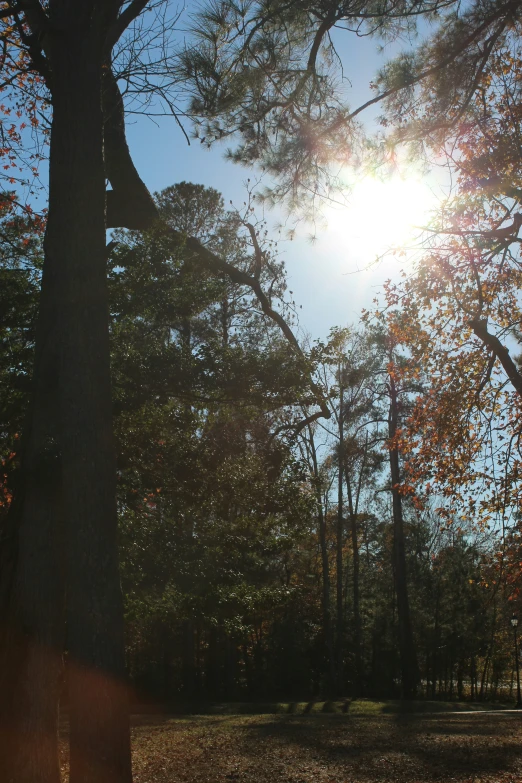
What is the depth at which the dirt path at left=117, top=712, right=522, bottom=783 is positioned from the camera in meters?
8.34

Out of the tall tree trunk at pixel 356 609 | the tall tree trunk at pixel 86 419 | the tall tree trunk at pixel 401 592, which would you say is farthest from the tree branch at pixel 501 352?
the tall tree trunk at pixel 356 609

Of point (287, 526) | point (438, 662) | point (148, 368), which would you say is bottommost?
point (438, 662)

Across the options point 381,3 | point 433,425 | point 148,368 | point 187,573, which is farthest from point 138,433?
point 381,3

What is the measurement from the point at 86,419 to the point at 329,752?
783 cm

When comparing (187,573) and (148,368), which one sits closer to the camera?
(148,368)

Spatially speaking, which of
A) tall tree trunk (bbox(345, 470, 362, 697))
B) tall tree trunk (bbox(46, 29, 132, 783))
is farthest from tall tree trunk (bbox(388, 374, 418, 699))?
tall tree trunk (bbox(46, 29, 132, 783))

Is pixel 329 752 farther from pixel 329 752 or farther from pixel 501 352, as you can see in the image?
pixel 501 352

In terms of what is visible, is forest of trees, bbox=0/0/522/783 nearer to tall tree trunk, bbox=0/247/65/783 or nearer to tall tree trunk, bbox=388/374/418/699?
tall tree trunk, bbox=0/247/65/783

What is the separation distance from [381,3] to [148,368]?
5239mm

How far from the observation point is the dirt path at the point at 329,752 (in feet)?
27.4

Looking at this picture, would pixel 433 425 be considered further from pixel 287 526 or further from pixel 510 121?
pixel 510 121

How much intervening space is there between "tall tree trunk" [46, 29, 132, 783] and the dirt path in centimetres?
478

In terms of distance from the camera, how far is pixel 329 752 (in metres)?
10.1

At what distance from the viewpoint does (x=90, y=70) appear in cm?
563
